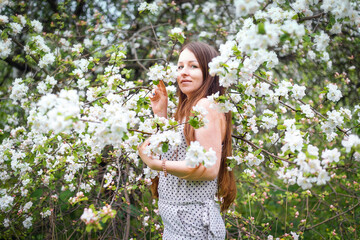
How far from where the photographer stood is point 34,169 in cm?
235

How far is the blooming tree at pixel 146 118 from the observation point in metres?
1.26

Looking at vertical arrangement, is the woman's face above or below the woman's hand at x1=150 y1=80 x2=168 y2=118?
above

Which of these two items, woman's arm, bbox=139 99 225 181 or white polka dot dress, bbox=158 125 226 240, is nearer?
woman's arm, bbox=139 99 225 181

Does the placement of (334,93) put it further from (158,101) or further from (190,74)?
(158,101)

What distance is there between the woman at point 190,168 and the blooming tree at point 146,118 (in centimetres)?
10

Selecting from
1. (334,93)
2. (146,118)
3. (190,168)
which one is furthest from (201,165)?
(334,93)

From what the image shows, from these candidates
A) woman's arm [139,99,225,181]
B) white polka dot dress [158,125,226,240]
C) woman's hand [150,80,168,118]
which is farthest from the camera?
woman's hand [150,80,168,118]

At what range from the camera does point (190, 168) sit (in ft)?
4.71

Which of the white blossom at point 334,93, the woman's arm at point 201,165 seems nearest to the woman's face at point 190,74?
the woman's arm at point 201,165

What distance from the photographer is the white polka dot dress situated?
1621 mm

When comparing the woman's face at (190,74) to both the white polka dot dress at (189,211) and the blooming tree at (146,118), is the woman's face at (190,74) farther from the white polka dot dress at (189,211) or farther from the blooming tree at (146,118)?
the white polka dot dress at (189,211)

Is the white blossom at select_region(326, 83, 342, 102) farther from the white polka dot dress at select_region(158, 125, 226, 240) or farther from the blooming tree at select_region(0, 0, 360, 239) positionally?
the white polka dot dress at select_region(158, 125, 226, 240)

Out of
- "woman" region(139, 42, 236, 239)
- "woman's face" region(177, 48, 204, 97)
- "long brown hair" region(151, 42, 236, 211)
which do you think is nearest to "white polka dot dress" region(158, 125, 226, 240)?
"woman" region(139, 42, 236, 239)

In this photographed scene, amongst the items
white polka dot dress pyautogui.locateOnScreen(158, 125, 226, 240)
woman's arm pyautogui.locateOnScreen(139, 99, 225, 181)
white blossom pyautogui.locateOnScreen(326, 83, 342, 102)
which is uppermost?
white blossom pyautogui.locateOnScreen(326, 83, 342, 102)
